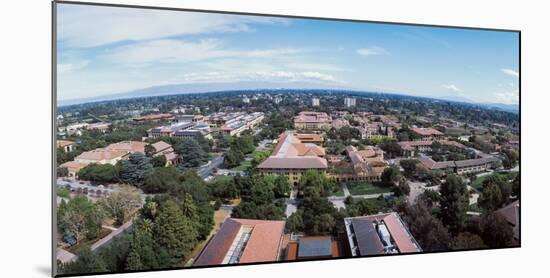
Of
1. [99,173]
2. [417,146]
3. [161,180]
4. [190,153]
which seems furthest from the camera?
[417,146]

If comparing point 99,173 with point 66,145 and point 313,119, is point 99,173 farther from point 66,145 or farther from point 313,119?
point 313,119

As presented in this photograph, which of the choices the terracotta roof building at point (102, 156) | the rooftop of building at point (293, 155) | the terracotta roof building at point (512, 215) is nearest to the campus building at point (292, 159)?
the rooftop of building at point (293, 155)

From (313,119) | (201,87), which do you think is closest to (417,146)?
(313,119)

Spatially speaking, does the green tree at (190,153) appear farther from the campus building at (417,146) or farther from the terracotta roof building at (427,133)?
the terracotta roof building at (427,133)

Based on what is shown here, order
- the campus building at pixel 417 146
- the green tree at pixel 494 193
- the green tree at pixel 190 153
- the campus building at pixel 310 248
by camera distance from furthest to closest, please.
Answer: the green tree at pixel 494 193
the campus building at pixel 417 146
the campus building at pixel 310 248
the green tree at pixel 190 153

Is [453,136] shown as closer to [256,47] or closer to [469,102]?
[469,102]

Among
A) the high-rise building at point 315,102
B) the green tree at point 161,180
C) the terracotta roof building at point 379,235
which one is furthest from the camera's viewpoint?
the high-rise building at point 315,102
